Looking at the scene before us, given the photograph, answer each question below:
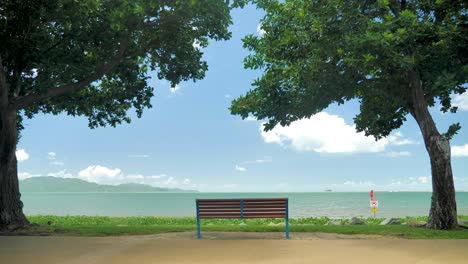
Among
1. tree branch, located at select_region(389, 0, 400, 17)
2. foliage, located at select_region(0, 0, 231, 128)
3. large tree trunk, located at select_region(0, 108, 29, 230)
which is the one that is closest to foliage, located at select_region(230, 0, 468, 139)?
tree branch, located at select_region(389, 0, 400, 17)

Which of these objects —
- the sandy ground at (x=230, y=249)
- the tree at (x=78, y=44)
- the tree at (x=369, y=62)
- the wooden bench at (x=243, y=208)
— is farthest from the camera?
the tree at (x=78, y=44)

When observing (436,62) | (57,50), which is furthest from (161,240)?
(436,62)

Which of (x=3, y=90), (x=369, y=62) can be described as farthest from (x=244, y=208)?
(x=3, y=90)

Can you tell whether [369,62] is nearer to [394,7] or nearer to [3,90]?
[394,7]

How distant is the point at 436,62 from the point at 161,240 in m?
9.83

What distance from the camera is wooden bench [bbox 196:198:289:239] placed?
12.3 meters

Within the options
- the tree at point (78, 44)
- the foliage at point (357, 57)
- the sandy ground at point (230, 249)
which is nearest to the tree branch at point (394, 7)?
the foliage at point (357, 57)

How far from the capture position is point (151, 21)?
1555 centimetres

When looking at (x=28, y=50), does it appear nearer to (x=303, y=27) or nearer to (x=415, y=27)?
(x=303, y=27)

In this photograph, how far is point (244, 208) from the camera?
40.7 feet

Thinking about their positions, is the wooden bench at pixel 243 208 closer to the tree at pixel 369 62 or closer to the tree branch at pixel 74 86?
the tree at pixel 369 62

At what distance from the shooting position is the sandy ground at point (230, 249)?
8.79 metres

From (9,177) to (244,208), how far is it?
876cm

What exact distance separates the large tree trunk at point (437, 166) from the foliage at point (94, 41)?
727cm
